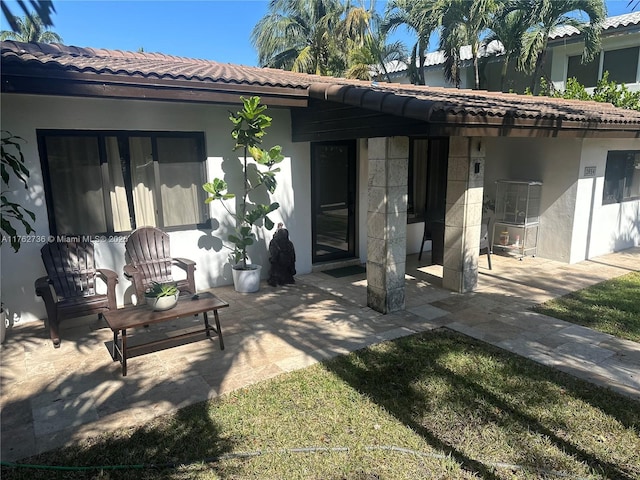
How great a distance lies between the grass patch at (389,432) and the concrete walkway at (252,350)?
288 mm

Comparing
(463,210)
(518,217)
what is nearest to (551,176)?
(518,217)

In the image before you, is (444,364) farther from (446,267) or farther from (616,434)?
(446,267)

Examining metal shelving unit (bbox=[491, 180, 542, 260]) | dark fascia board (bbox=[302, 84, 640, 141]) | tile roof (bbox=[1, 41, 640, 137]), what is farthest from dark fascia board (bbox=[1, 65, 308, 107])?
metal shelving unit (bbox=[491, 180, 542, 260])

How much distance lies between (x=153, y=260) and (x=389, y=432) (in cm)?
420

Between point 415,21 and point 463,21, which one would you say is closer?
point 463,21

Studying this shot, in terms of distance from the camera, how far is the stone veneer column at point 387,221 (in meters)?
5.46

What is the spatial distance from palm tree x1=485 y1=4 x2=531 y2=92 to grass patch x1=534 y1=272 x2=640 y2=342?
35.8 feet

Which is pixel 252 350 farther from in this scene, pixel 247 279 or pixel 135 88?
pixel 135 88

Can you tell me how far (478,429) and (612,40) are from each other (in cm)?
1656

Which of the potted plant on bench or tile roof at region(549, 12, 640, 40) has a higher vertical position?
tile roof at region(549, 12, 640, 40)

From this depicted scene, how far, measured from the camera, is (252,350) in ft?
15.4

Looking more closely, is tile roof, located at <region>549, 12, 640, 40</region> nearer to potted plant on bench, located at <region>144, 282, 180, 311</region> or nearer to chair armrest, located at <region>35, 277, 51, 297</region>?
potted plant on bench, located at <region>144, 282, 180, 311</region>

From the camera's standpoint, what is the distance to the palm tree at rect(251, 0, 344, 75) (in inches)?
762

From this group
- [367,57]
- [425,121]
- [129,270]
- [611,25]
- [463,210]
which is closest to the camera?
[425,121]
